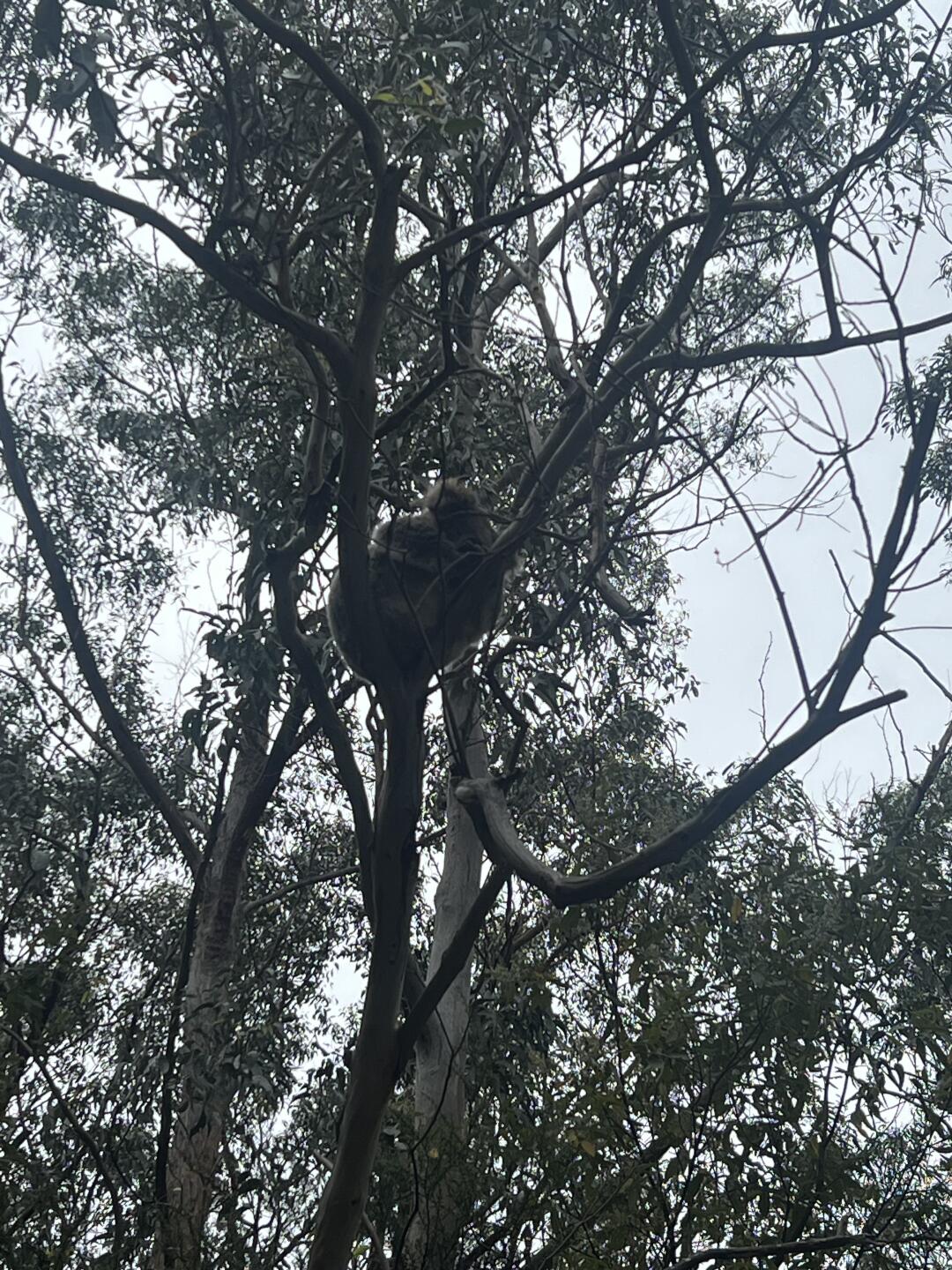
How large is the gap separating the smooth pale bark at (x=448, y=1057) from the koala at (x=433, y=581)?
26 cm

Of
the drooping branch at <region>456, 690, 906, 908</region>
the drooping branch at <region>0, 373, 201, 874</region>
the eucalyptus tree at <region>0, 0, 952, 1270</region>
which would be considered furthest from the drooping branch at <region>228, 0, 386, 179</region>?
the drooping branch at <region>0, 373, 201, 874</region>

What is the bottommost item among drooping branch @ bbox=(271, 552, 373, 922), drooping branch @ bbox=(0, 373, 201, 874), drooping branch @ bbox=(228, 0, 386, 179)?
drooping branch @ bbox=(271, 552, 373, 922)

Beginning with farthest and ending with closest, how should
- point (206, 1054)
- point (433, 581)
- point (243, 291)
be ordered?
1. point (206, 1054)
2. point (433, 581)
3. point (243, 291)

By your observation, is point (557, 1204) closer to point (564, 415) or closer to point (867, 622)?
point (867, 622)

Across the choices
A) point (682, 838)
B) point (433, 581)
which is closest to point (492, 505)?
point (433, 581)

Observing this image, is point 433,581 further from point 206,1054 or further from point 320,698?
point 206,1054

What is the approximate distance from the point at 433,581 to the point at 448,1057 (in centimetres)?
213

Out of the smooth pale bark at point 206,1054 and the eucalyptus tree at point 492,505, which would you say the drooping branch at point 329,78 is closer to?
the eucalyptus tree at point 492,505

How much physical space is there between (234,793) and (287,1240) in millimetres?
4180

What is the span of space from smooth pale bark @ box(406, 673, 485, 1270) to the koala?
0.84 feet

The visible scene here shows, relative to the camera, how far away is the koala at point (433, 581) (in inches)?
169

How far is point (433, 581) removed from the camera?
168 inches

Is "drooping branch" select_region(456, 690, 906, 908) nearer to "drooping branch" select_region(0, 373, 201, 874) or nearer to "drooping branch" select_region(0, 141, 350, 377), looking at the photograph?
"drooping branch" select_region(0, 141, 350, 377)

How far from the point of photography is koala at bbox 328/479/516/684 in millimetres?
4285
